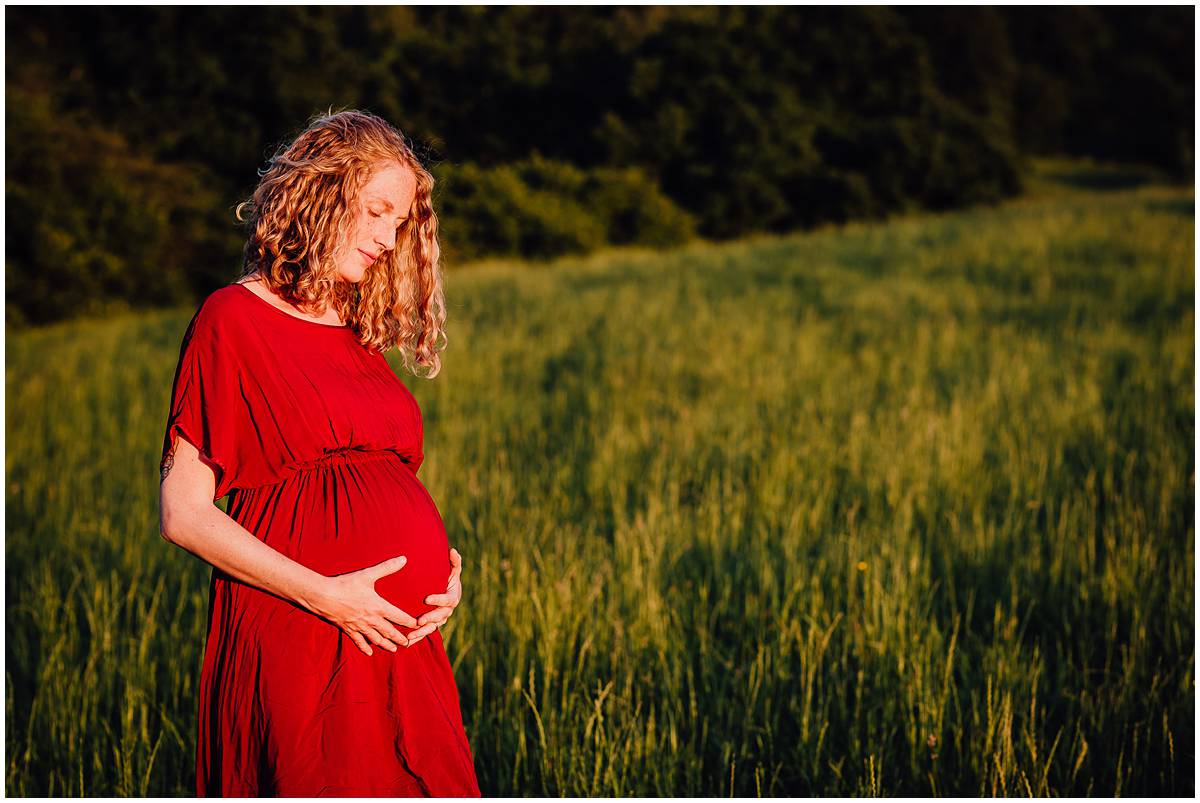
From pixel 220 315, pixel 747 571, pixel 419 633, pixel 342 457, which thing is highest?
pixel 220 315

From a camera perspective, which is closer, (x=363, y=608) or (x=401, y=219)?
(x=363, y=608)

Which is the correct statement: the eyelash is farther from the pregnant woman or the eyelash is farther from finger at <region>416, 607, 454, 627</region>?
finger at <region>416, 607, 454, 627</region>

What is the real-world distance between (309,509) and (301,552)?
0.07m

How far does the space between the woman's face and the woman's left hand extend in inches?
20.6

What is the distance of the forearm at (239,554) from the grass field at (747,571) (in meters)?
1.19

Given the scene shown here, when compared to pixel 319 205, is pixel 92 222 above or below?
above

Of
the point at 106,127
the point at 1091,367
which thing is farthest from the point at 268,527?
the point at 106,127

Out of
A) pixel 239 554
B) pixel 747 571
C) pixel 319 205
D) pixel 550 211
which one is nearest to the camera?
pixel 239 554

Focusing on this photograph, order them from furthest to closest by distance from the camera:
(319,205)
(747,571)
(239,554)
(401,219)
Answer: (747,571) < (401,219) < (319,205) < (239,554)

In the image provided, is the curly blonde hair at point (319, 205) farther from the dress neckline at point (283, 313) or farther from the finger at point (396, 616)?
the finger at point (396, 616)

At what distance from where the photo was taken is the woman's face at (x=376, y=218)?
130 cm

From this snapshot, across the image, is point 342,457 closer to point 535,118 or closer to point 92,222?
point 92,222

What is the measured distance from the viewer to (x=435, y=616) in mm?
1336

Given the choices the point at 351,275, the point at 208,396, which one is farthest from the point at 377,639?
the point at 351,275
